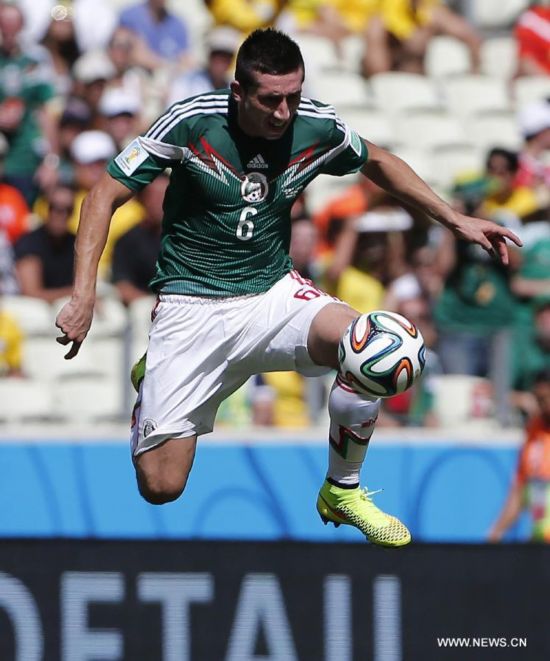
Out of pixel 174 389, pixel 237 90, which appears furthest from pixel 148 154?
pixel 174 389

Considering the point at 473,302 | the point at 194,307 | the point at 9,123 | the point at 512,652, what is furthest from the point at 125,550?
the point at 9,123

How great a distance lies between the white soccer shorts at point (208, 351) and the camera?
676cm

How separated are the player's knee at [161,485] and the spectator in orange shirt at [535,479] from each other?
11.7ft

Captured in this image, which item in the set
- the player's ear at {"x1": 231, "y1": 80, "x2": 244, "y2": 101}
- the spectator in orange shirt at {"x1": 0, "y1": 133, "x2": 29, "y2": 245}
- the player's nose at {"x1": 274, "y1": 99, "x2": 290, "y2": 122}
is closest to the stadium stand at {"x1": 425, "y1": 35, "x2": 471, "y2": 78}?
the spectator in orange shirt at {"x1": 0, "y1": 133, "x2": 29, "y2": 245}

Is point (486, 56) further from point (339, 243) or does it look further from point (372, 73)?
point (339, 243)

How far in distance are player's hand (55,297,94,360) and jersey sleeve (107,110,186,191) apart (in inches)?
26.2

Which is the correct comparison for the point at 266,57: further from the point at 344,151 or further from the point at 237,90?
the point at 344,151

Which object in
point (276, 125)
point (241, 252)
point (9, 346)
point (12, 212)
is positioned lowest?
point (9, 346)

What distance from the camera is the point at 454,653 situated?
6.90 m

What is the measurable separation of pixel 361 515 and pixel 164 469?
34.1 inches

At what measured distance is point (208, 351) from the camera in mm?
6875

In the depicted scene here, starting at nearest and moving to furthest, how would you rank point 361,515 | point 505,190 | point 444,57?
point 361,515, point 505,190, point 444,57

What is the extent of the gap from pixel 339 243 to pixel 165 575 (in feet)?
13.9

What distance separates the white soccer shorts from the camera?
22.2 ft
